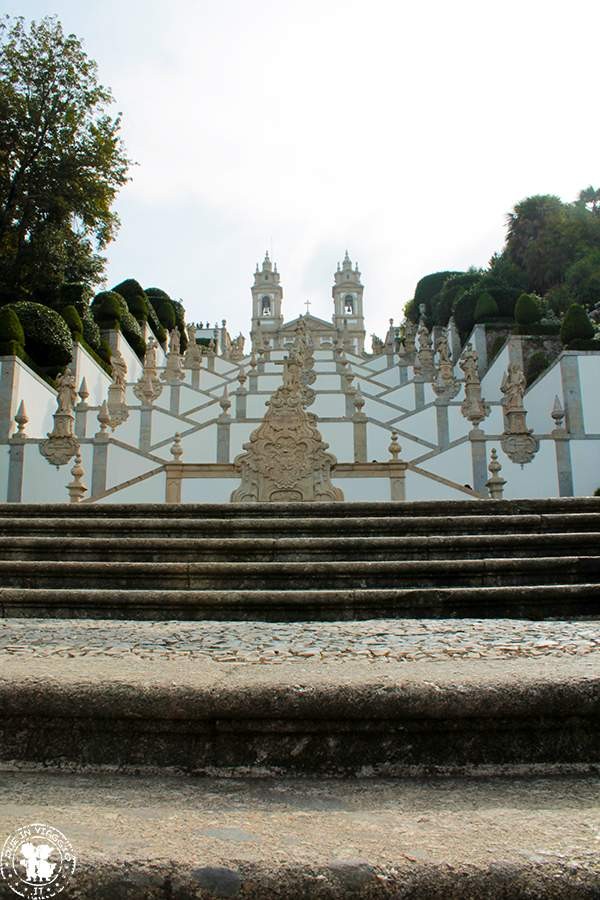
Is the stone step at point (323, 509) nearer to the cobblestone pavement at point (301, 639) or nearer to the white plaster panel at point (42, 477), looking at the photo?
the cobblestone pavement at point (301, 639)

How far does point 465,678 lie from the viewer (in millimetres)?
2564

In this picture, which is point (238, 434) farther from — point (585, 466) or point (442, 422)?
point (585, 466)

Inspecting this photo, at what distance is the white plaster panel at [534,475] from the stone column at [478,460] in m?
0.36

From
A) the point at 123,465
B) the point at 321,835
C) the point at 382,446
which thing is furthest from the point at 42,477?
the point at 321,835

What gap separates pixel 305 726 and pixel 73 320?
2308 centimetres

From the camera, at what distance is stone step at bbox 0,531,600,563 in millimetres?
5434

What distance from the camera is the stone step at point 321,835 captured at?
5.72ft

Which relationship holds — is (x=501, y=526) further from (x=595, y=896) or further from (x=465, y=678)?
(x=595, y=896)

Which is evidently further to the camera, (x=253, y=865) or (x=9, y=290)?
(x=9, y=290)

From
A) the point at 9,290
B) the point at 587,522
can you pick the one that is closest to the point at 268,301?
the point at 9,290

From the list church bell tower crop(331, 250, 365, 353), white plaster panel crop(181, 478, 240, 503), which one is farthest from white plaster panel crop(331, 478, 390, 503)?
church bell tower crop(331, 250, 365, 353)

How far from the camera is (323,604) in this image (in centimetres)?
444


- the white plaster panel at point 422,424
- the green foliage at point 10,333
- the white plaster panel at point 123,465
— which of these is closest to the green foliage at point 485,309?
the white plaster panel at point 422,424

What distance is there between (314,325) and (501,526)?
66.7 meters
